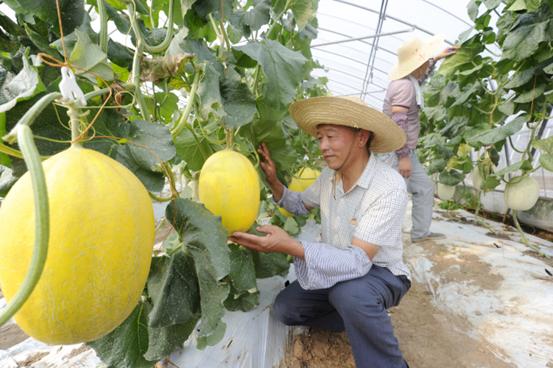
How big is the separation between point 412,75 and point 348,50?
5720 mm

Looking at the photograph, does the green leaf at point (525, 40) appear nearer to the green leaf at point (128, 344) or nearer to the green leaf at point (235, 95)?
the green leaf at point (235, 95)

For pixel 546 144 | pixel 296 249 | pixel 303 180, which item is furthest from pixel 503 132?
pixel 296 249

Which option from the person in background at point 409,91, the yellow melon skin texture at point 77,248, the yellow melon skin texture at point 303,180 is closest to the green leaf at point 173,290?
the yellow melon skin texture at point 77,248

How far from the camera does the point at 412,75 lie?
2.66 m

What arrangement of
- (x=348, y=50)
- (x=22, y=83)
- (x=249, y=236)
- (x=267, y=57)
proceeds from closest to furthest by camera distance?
(x=22, y=83), (x=267, y=57), (x=249, y=236), (x=348, y=50)

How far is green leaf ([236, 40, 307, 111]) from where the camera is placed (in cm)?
→ 89

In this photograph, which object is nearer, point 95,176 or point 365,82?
point 95,176

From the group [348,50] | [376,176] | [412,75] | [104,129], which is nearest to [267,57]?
[104,129]

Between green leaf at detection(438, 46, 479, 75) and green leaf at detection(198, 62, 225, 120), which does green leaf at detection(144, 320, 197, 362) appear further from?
green leaf at detection(438, 46, 479, 75)

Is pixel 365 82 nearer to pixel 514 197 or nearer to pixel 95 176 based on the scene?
pixel 514 197

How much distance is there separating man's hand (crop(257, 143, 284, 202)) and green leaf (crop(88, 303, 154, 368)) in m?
0.76

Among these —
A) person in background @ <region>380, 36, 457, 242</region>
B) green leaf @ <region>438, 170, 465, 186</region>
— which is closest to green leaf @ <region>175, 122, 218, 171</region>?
person in background @ <region>380, 36, 457, 242</region>

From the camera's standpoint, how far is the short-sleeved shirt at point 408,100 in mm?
2576

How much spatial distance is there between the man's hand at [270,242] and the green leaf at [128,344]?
0.32m
